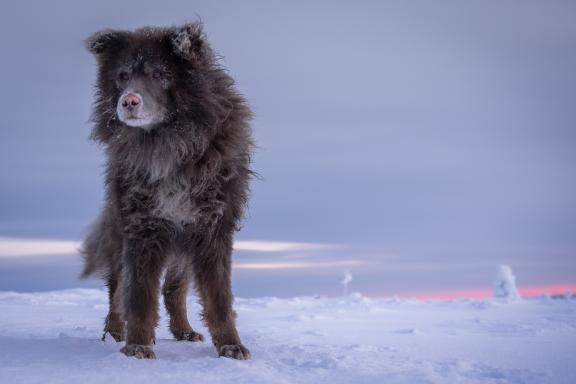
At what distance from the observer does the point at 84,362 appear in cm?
429

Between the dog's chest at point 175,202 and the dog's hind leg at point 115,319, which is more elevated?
the dog's chest at point 175,202

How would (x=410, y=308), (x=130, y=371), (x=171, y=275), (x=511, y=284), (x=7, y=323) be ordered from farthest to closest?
(x=511, y=284)
(x=410, y=308)
(x=7, y=323)
(x=171, y=275)
(x=130, y=371)

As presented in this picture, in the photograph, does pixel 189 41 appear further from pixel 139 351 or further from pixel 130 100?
pixel 139 351

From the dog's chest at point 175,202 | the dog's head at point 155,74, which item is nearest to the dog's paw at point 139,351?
the dog's chest at point 175,202

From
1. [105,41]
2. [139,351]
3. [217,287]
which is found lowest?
[139,351]

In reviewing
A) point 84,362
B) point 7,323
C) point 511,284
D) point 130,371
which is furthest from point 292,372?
point 511,284

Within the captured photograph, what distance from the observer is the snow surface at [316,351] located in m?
3.93

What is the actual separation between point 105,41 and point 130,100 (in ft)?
3.69

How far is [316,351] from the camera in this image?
4914 millimetres

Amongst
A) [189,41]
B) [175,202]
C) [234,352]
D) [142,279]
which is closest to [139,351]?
[142,279]

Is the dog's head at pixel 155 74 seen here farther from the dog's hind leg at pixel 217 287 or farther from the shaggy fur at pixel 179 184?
the dog's hind leg at pixel 217 287

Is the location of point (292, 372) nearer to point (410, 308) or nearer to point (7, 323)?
point (7, 323)

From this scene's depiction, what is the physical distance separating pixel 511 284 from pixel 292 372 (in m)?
15.0

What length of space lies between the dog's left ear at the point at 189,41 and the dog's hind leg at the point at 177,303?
2248 millimetres
